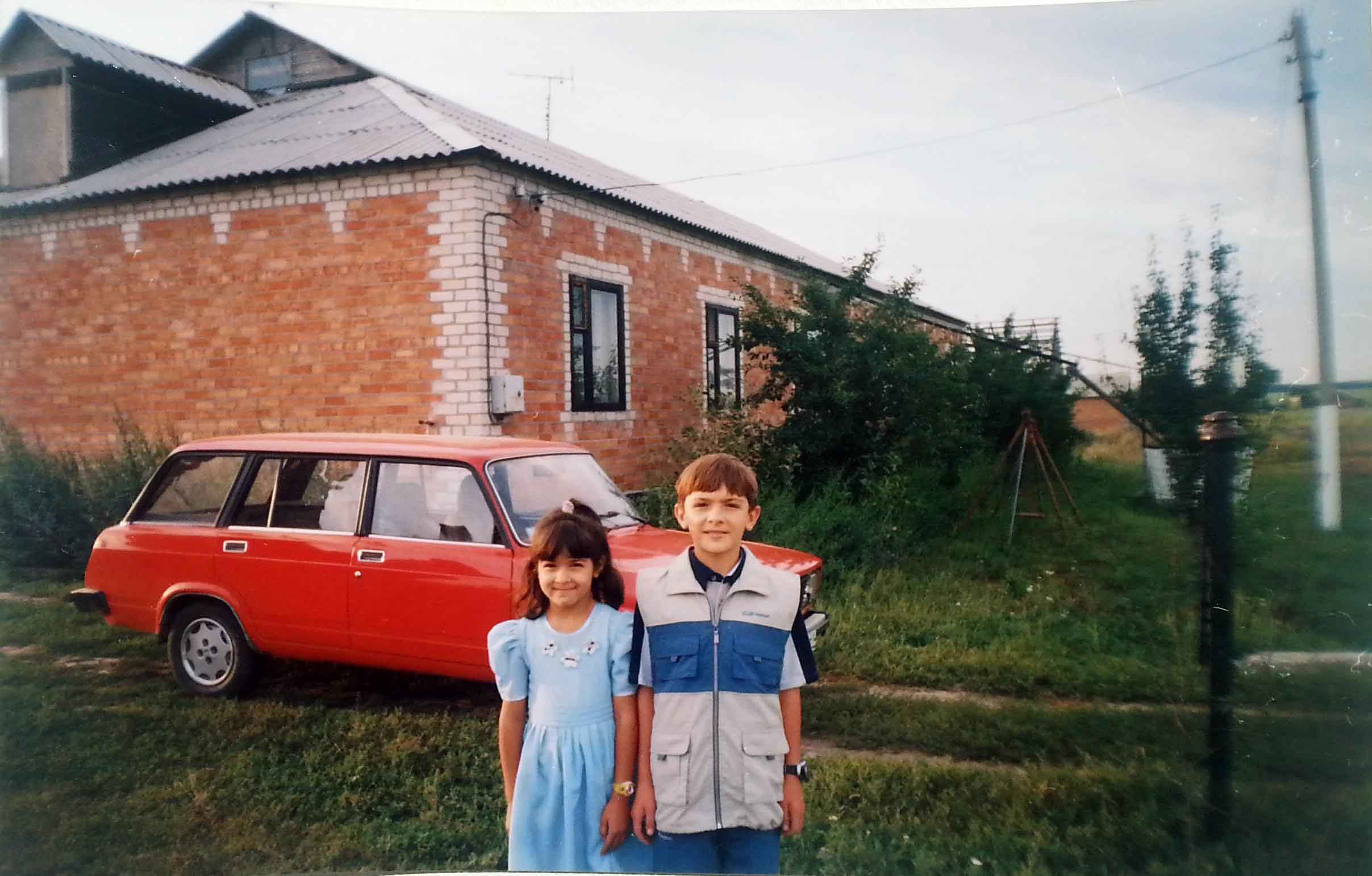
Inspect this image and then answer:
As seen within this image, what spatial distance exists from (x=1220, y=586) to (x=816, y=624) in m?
1.42

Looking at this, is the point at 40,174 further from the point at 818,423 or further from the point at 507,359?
the point at 818,423

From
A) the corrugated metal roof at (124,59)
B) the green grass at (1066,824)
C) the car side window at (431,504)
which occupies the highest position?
the corrugated metal roof at (124,59)

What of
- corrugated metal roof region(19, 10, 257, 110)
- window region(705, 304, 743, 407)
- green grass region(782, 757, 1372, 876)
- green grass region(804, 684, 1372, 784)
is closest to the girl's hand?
green grass region(782, 757, 1372, 876)

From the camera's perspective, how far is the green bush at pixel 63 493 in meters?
3.33

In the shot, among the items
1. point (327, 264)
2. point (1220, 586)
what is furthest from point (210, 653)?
point (1220, 586)

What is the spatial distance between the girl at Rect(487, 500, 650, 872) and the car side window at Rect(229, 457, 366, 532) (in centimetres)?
140

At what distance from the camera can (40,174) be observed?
11.6 feet

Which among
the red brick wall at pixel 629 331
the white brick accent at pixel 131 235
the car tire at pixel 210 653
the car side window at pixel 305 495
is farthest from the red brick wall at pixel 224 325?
the car tire at pixel 210 653

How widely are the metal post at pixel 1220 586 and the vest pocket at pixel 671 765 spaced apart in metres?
1.95

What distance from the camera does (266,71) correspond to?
11.5ft

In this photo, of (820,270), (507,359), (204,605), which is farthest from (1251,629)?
(204,605)

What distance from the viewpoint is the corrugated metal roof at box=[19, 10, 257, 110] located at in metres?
3.19

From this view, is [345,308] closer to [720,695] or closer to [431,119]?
[431,119]

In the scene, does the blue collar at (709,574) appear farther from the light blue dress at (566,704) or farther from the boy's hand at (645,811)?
the boy's hand at (645,811)
